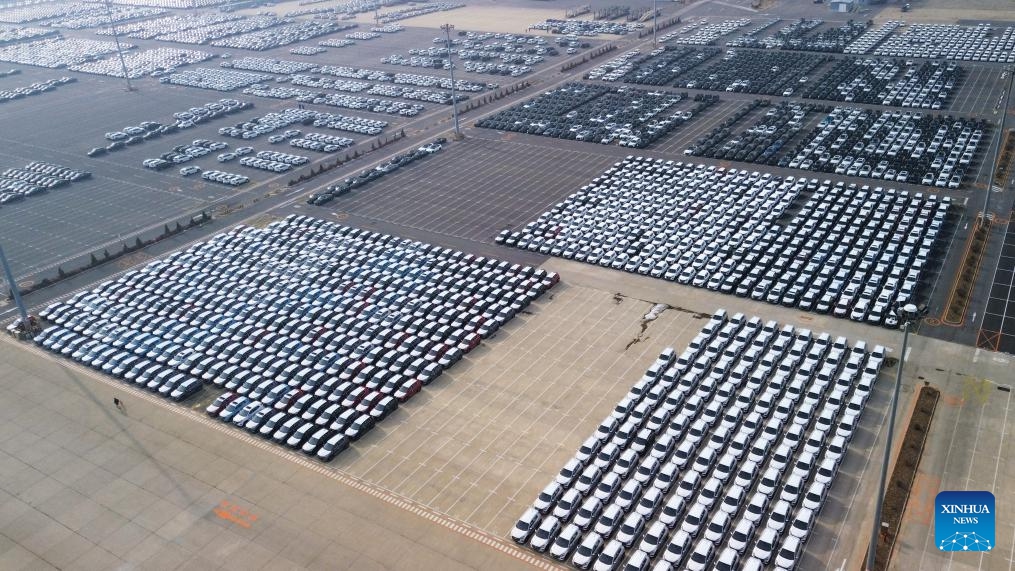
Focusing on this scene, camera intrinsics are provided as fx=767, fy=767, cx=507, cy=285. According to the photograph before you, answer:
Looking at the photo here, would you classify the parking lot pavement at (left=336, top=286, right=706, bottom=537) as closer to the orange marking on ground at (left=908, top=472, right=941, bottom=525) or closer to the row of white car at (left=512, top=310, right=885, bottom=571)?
the row of white car at (left=512, top=310, right=885, bottom=571)

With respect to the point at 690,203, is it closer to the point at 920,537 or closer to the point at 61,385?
the point at 920,537

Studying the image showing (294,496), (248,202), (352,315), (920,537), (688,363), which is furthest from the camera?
(248,202)

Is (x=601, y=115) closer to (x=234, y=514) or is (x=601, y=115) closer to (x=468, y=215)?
(x=468, y=215)

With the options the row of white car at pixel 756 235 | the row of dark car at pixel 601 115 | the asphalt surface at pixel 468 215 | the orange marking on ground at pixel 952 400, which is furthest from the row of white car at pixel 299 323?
the row of dark car at pixel 601 115

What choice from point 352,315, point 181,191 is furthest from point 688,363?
point 181,191

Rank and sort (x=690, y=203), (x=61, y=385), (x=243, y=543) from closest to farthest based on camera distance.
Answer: (x=243, y=543), (x=61, y=385), (x=690, y=203)

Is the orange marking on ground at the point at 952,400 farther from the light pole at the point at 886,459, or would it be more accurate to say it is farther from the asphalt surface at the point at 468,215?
the light pole at the point at 886,459

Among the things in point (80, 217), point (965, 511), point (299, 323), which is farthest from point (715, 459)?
point (80, 217)
